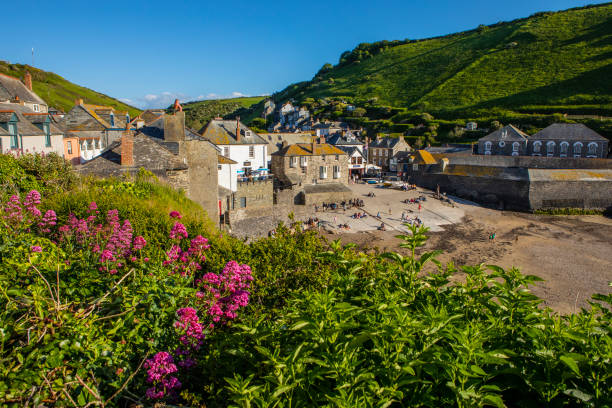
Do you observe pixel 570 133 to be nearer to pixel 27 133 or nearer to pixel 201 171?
pixel 201 171

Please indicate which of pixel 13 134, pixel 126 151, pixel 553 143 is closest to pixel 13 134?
pixel 13 134

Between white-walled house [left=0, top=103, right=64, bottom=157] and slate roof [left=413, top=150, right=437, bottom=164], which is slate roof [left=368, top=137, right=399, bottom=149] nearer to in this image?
slate roof [left=413, top=150, right=437, bottom=164]

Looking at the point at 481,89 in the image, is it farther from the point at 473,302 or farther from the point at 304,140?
the point at 473,302

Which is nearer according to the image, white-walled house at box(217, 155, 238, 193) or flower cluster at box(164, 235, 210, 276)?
flower cluster at box(164, 235, 210, 276)

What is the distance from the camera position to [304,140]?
61375 mm

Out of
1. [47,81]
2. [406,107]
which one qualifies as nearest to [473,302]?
[406,107]

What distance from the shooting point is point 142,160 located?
14867 millimetres

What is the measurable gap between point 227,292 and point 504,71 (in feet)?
391

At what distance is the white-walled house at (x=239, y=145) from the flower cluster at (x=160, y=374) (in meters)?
36.9

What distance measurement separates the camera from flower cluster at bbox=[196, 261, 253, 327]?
14.6ft

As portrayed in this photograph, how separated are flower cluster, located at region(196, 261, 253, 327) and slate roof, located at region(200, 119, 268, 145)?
3680 centimetres

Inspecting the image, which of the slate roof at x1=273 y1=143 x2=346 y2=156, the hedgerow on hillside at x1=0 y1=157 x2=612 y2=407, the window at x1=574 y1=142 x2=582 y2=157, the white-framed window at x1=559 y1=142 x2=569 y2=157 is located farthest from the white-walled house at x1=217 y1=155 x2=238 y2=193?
the window at x1=574 y1=142 x2=582 y2=157

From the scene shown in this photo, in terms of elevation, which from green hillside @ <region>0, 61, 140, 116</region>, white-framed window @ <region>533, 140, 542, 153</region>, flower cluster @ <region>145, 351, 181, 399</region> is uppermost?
green hillside @ <region>0, 61, 140, 116</region>

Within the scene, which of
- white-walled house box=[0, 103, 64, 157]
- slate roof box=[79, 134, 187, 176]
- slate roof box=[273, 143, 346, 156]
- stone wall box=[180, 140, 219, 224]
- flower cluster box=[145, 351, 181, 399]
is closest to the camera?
flower cluster box=[145, 351, 181, 399]
